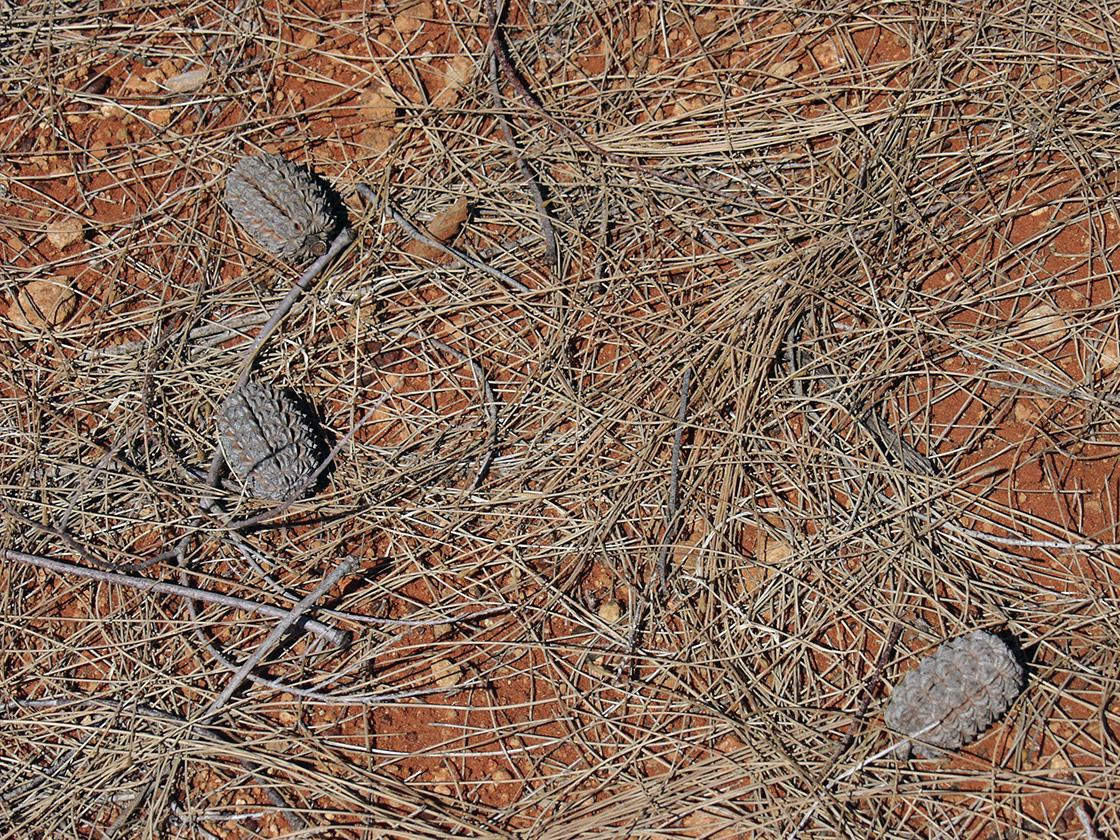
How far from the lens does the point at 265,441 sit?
1.85 m

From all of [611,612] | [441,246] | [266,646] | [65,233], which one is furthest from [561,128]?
[266,646]

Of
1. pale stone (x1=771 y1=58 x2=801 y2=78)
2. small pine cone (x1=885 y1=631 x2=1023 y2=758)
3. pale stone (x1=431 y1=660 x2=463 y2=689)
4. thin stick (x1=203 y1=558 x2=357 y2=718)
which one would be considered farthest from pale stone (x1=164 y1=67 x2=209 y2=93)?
small pine cone (x1=885 y1=631 x2=1023 y2=758)

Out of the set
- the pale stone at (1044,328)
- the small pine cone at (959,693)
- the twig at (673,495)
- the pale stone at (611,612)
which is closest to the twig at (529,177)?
the twig at (673,495)

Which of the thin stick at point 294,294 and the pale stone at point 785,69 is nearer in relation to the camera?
the thin stick at point 294,294

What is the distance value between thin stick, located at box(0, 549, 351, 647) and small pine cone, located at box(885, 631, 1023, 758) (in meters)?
1.20

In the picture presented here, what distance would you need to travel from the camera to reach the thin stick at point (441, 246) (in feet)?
6.79

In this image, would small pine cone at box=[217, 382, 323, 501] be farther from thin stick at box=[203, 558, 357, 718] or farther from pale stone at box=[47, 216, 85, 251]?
pale stone at box=[47, 216, 85, 251]

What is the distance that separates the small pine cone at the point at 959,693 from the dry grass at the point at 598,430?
87 millimetres

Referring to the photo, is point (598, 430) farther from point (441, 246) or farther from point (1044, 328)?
point (1044, 328)

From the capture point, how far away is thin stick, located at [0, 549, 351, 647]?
1.82 metres

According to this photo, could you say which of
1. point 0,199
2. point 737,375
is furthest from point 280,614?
point 0,199

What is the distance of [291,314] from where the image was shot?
207 cm

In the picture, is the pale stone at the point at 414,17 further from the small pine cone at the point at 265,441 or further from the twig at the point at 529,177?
the small pine cone at the point at 265,441

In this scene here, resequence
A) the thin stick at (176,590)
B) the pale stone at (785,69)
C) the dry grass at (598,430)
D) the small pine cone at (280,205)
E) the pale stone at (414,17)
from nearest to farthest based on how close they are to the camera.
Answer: the dry grass at (598,430)
the thin stick at (176,590)
the small pine cone at (280,205)
the pale stone at (785,69)
the pale stone at (414,17)
